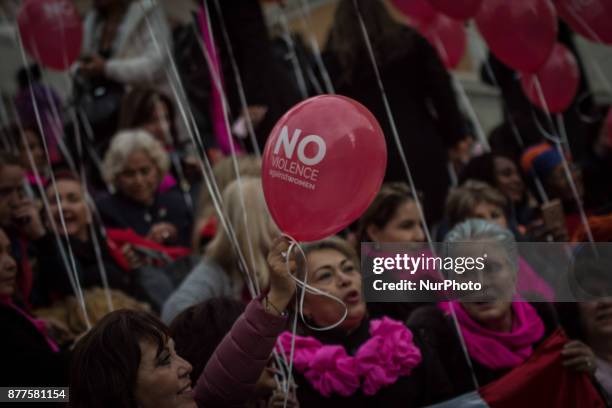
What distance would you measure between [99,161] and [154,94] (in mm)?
466

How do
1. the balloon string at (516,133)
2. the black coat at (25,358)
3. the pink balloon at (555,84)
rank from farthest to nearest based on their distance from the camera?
the pink balloon at (555,84)
the balloon string at (516,133)
the black coat at (25,358)

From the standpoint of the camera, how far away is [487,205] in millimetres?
3674

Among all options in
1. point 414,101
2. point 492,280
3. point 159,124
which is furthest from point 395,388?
point 159,124

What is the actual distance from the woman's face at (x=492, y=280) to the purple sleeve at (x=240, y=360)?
616 millimetres

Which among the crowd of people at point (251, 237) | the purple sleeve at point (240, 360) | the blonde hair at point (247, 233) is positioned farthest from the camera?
the blonde hair at point (247, 233)

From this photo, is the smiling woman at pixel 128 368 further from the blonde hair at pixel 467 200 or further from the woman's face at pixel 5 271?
the blonde hair at pixel 467 200

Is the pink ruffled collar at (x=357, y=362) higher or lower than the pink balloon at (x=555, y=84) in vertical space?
higher

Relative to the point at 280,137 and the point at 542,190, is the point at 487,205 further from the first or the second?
the point at 280,137

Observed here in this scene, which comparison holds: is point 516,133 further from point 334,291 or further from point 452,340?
point 334,291

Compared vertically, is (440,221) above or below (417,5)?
below

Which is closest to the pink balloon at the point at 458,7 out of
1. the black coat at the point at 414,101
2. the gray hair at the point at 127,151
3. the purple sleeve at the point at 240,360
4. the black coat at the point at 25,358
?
the black coat at the point at 414,101

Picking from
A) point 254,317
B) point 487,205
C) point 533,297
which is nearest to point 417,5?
point 487,205

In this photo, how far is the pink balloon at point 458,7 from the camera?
12.9ft

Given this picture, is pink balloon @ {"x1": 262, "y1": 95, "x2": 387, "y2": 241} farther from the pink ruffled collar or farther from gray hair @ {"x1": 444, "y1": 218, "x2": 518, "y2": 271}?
gray hair @ {"x1": 444, "y1": 218, "x2": 518, "y2": 271}
